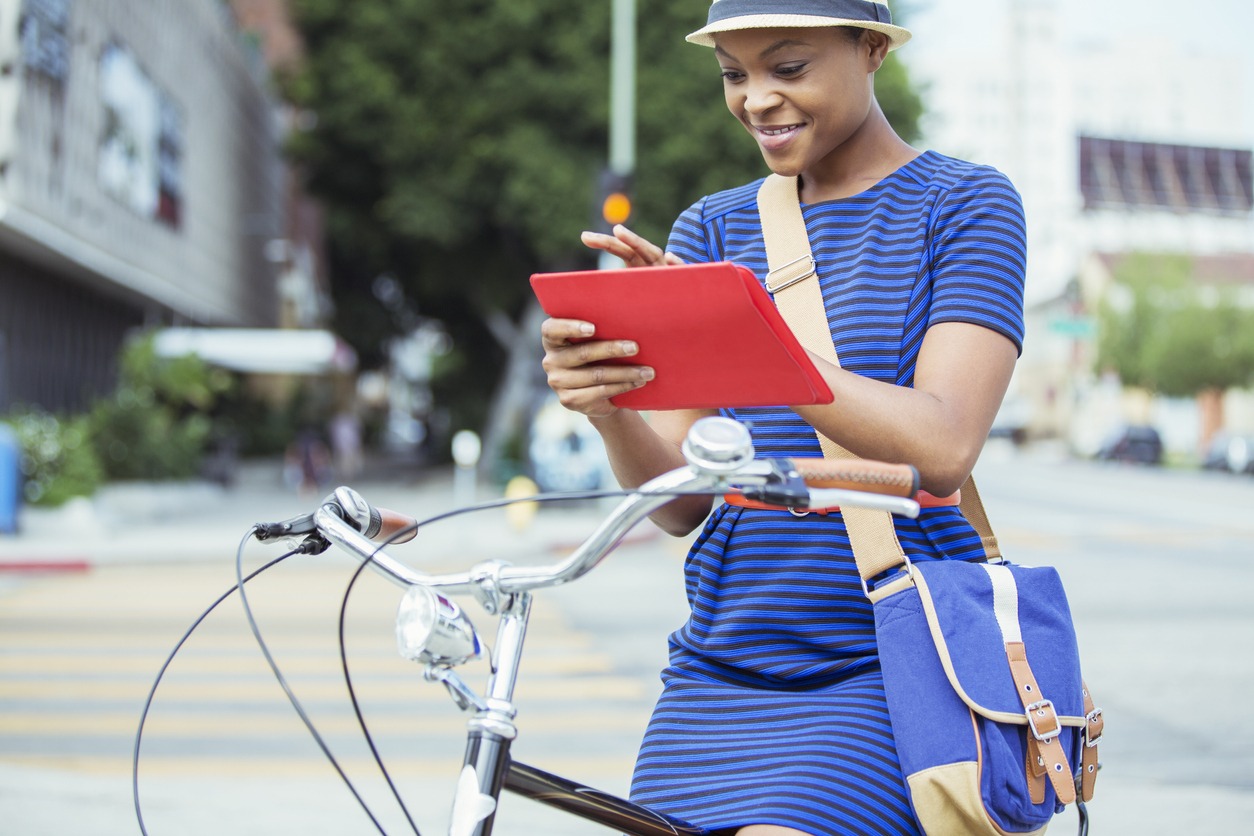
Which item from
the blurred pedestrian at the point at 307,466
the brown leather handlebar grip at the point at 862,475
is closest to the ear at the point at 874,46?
the brown leather handlebar grip at the point at 862,475

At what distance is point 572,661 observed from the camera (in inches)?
311

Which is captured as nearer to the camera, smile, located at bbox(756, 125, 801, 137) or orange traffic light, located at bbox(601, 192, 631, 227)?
smile, located at bbox(756, 125, 801, 137)

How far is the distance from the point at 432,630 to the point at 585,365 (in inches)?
14.3

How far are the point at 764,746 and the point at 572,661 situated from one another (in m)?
6.27

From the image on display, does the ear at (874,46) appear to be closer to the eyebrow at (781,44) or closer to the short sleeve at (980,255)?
the eyebrow at (781,44)

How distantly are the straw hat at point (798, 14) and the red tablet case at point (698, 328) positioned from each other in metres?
0.45

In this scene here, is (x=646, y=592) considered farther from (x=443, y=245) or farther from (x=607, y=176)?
(x=443, y=245)

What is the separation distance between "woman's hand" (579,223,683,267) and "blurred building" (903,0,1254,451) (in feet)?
79.3

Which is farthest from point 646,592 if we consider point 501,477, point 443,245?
point 443,245

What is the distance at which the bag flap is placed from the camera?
1631mm

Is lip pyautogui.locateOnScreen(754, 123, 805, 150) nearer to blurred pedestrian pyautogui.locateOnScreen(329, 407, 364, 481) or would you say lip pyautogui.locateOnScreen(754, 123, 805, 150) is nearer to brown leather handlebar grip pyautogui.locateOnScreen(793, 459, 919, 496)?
brown leather handlebar grip pyautogui.locateOnScreen(793, 459, 919, 496)

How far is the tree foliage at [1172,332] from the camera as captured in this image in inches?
1868

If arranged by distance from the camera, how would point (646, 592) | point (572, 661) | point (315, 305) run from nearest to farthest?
point (572, 661), point (646, 592), point (315, 305)

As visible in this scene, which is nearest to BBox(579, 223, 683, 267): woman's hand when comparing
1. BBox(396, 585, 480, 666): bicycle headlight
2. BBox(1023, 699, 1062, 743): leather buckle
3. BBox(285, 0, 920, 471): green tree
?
BBox(396, 585, 480, 666): bicycle headlight
